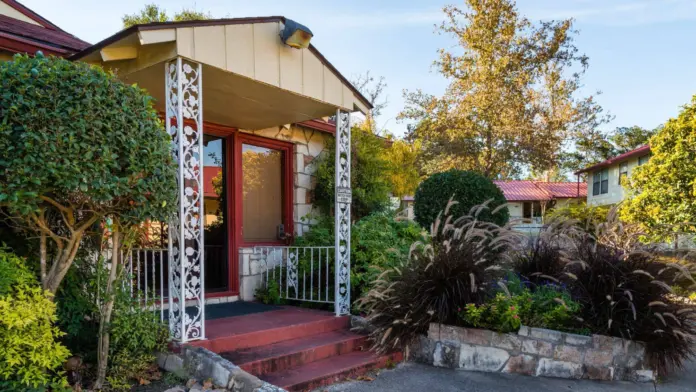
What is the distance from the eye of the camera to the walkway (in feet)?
12.3

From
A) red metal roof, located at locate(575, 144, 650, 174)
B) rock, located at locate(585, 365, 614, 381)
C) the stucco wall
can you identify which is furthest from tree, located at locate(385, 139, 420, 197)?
the stucco wall

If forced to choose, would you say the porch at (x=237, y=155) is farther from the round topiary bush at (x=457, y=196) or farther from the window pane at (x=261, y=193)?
the round topiary bush at (x=457, y=196)

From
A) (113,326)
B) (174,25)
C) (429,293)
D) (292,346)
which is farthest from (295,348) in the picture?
(174,25)

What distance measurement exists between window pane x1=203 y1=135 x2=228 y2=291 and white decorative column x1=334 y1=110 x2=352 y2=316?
5.73 ft

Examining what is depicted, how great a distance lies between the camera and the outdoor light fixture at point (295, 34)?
4.15 meters

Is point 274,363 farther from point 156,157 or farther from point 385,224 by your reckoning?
point 385,224

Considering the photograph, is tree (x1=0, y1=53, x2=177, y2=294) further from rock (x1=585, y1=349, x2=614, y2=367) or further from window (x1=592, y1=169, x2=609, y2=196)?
window (x1=592, y1=169, x2=609, y2=196)

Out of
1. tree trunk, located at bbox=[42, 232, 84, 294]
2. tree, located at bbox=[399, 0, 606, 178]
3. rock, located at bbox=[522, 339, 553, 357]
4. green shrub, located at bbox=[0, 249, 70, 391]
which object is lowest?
rock, located at bbox=[522, 339, 553, 357]

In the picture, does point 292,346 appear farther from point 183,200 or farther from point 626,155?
point 626,155

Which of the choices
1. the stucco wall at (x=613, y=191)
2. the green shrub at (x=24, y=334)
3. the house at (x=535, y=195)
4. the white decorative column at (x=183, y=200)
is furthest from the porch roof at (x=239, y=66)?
the house at (x=535, y=195)

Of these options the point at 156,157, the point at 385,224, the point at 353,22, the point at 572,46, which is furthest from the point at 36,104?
the point at 572,46

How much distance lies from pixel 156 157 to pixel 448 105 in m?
15.6

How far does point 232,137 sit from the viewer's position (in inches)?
233

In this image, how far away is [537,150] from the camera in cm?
1730
